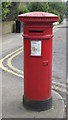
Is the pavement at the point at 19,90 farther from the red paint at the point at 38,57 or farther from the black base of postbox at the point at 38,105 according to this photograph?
the red paint at the point at 38,57

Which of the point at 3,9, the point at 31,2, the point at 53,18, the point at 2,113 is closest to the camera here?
the point at 53,18

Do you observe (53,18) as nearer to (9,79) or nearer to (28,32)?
(28,32)

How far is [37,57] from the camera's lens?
4.34 meters

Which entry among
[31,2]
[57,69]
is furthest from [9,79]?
[31,2]

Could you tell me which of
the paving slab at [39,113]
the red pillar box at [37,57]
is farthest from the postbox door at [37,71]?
the paving slab at [39,113]

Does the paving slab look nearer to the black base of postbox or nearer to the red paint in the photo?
the black base of postbox

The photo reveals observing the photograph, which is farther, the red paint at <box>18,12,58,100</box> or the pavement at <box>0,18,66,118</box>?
the pavement at <box>0,18,66,118</box>

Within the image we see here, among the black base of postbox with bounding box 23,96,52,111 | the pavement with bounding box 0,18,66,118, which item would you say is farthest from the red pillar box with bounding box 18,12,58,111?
the pavement with bounding box 0,18,66,118

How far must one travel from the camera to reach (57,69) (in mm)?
8023

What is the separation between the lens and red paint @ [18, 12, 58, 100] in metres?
4.18

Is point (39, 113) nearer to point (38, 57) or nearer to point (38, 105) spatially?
point (38, 105)

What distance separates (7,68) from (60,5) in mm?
36378

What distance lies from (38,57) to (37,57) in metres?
0.02

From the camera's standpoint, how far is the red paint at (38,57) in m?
4.18
